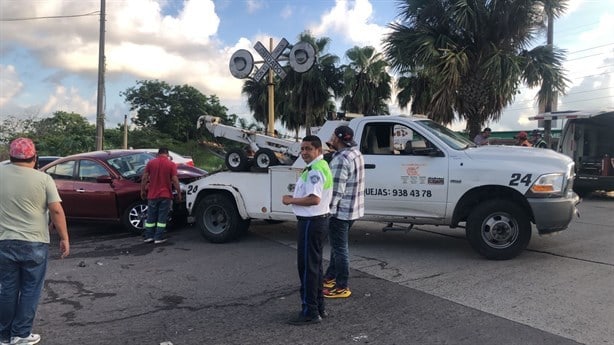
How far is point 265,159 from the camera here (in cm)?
839

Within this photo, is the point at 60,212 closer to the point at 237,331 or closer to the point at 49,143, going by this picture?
the point at 237,331

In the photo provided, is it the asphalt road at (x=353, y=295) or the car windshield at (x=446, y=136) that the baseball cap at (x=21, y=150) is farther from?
the car windshield at (x=446, y=136)

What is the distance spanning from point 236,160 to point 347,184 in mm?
3743

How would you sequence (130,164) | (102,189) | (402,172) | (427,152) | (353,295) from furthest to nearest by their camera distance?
(130,164), (102,189), (402,172), (427,152), (353,295)

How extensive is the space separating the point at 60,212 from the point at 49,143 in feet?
97.2

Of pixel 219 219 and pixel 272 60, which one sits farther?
pixel 272 60

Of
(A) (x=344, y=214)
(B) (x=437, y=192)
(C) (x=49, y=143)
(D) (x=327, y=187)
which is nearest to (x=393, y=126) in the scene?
(B) (x=437, y=192)

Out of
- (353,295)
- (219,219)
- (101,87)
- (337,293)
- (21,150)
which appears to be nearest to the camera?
(21,150)

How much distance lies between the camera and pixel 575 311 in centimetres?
482

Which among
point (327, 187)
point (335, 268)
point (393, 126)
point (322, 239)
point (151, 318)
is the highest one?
point (393, 126)

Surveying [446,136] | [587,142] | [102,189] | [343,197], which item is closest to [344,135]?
[343,197]

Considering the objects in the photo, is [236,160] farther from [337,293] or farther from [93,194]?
[337,293]

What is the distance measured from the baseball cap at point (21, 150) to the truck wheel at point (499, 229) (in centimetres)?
536

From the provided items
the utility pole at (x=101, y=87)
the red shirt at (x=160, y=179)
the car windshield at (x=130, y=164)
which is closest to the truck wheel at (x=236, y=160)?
the red shirt at (x=160, y=179)
